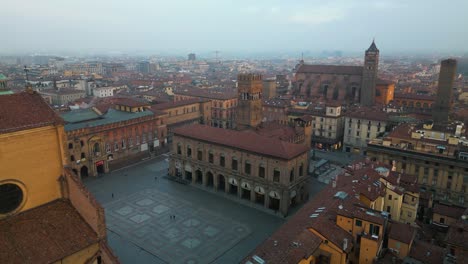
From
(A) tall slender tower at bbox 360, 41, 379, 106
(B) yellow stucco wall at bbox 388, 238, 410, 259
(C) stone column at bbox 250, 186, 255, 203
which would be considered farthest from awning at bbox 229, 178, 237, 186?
(A) tall slender tower at bbox 360, 41, 379, 106

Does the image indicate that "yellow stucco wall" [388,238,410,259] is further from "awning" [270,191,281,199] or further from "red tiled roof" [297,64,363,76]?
"red tiled roof" [297,64,363,76]

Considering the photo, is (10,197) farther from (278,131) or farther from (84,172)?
(278,131)

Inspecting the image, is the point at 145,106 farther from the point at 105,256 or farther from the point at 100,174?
the point at 105,256

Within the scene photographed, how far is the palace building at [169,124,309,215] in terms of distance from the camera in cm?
4938

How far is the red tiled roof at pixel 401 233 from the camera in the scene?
3134 cm

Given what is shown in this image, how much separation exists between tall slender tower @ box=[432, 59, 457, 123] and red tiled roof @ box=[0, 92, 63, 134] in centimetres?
8401

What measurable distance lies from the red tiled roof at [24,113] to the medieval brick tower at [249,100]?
4259 centimetres

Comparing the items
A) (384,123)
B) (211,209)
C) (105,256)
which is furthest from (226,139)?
(384,123)

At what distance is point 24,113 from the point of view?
2434 cm

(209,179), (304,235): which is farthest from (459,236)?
(209,179)

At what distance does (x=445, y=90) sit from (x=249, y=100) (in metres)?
51.5

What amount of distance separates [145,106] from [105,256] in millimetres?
56929

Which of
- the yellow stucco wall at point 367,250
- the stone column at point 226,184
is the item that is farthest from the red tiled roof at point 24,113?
the stone column at point 226,184

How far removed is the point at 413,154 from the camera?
53500 mm
